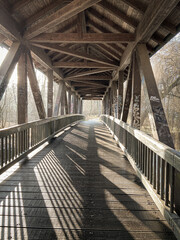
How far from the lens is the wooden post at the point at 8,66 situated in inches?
147

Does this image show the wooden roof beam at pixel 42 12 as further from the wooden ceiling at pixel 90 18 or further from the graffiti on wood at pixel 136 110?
the graffiti on wood at pixel 136 110

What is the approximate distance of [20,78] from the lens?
4.69m

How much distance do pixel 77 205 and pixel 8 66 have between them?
3239mm

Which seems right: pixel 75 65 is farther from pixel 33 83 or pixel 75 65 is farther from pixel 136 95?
pixel 136 95

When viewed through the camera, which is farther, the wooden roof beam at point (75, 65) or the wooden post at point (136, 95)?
the wooden roof beam at point (75, 65)

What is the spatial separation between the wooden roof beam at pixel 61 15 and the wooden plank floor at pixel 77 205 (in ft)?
10.5

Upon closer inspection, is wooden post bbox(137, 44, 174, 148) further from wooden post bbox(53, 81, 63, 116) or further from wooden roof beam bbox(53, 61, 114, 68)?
wooden post bbox(53, 81, 63, 116)

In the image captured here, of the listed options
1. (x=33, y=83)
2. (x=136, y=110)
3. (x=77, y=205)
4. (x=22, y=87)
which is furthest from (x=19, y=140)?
(x=136, y=110)

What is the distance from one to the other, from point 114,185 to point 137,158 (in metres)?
0.78

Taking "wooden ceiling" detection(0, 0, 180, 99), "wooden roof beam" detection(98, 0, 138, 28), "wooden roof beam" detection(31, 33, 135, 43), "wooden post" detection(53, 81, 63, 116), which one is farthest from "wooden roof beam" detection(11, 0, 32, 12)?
"wooden post" detection(53, 81, 63, 116)

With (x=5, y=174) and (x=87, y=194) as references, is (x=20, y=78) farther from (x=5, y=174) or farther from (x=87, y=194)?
(x=87, y=194)

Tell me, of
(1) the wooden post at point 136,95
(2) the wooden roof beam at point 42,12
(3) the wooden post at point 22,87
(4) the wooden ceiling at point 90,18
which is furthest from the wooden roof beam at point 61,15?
(1) the wooden post at point 136,95

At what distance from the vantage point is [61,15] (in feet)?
12.5

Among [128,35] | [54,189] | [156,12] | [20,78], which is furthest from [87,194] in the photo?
[128,35]
